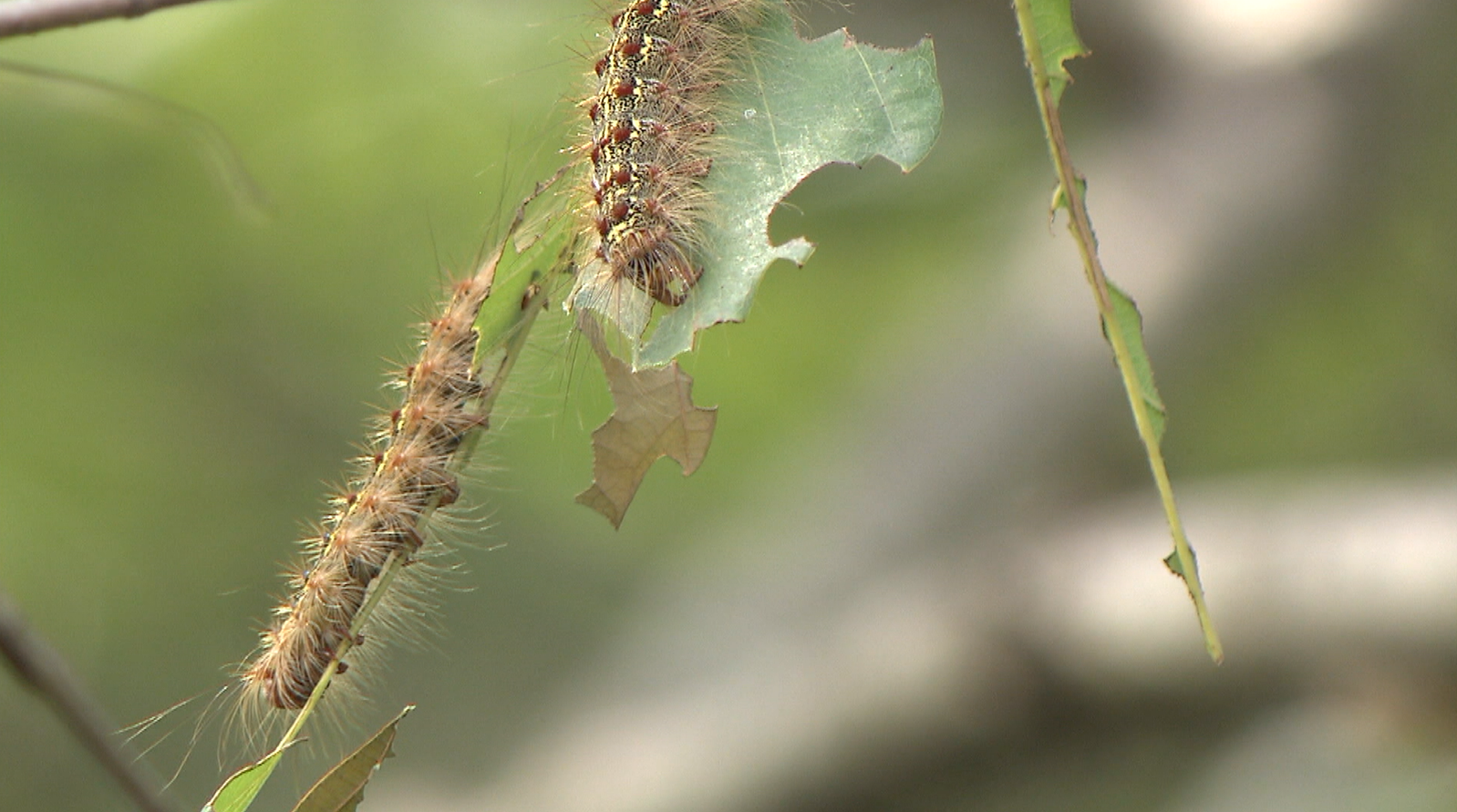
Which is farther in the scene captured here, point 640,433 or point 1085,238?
point 640,433

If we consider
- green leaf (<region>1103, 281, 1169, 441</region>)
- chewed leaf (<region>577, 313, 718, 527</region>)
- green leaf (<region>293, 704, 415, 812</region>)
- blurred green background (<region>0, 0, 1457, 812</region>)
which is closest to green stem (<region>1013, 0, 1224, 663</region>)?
green leaf (<region>1103, 281, 1169, 441</region>)

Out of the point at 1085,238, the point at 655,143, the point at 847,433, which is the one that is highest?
the point at 1085,238

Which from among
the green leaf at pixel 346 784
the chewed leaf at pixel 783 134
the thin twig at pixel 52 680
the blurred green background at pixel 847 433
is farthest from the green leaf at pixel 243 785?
the blurred green background at pixel 847 433

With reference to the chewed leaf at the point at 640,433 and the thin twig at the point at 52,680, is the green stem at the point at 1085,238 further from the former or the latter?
the thin twig at the point at 52,680

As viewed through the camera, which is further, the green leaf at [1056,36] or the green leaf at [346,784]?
the green leaf at [346,784]

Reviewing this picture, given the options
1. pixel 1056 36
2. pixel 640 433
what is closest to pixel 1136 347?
pixel 1056 36

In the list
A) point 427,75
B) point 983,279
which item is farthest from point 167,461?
point 983,279

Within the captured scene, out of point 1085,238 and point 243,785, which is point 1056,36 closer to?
point 1085,238
